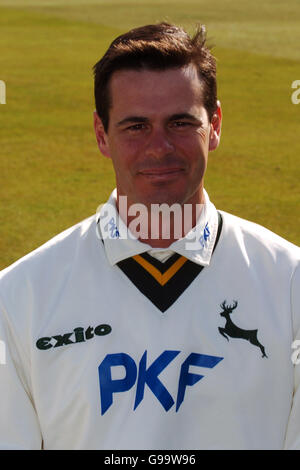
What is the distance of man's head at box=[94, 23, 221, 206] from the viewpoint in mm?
2502

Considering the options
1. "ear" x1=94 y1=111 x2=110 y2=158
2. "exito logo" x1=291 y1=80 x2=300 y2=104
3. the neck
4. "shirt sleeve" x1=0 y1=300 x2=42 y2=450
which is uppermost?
"exito logo" x1=291 y1=80 x2=300 y2=104

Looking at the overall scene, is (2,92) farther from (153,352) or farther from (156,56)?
(153,352)

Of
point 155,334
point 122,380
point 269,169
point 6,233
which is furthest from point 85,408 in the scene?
point 269,169

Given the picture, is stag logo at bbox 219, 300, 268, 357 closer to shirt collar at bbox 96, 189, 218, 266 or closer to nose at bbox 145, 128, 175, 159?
shirt collar at bbox 96, 189, 218, 266

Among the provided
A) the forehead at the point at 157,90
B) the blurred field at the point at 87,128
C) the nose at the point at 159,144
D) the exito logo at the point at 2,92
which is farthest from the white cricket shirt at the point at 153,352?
Result: the exito logo at the point at 2,92

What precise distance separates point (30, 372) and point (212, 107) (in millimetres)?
1054

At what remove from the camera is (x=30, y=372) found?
2529 millimetres

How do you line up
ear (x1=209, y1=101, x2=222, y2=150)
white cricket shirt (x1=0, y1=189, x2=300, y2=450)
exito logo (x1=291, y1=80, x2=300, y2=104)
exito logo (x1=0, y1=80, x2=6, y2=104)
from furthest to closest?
exito logo (x1=291, y1=80, x2=300, y2=104)
exito logo (x1=0, y1=80, x2=6, y2=104)
ear (x1=209, y1=101, x2=222, y2=150)
white cricket shirt (x1=0, y1=189, x2=300, y2=450)

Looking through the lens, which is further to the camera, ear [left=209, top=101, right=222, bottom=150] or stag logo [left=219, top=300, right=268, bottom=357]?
ear [left=209, top=101, right=222, bottom=150]

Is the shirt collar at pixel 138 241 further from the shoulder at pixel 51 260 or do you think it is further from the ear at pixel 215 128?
the ear at pixel 215 128

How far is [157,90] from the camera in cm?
250

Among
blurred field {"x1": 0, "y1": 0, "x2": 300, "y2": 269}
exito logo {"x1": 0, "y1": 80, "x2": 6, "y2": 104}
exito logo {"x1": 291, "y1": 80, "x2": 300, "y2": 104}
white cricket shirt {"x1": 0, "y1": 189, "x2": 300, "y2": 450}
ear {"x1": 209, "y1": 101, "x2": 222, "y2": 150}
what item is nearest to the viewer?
white cricket shirt {"x1": 0, "y1": 189, "x2": 300, "y2": 450}

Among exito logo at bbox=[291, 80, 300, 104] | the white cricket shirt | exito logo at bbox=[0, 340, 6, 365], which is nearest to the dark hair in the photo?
the white cricket shirt

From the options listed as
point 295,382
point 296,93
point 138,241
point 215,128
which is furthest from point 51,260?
point 296,93
